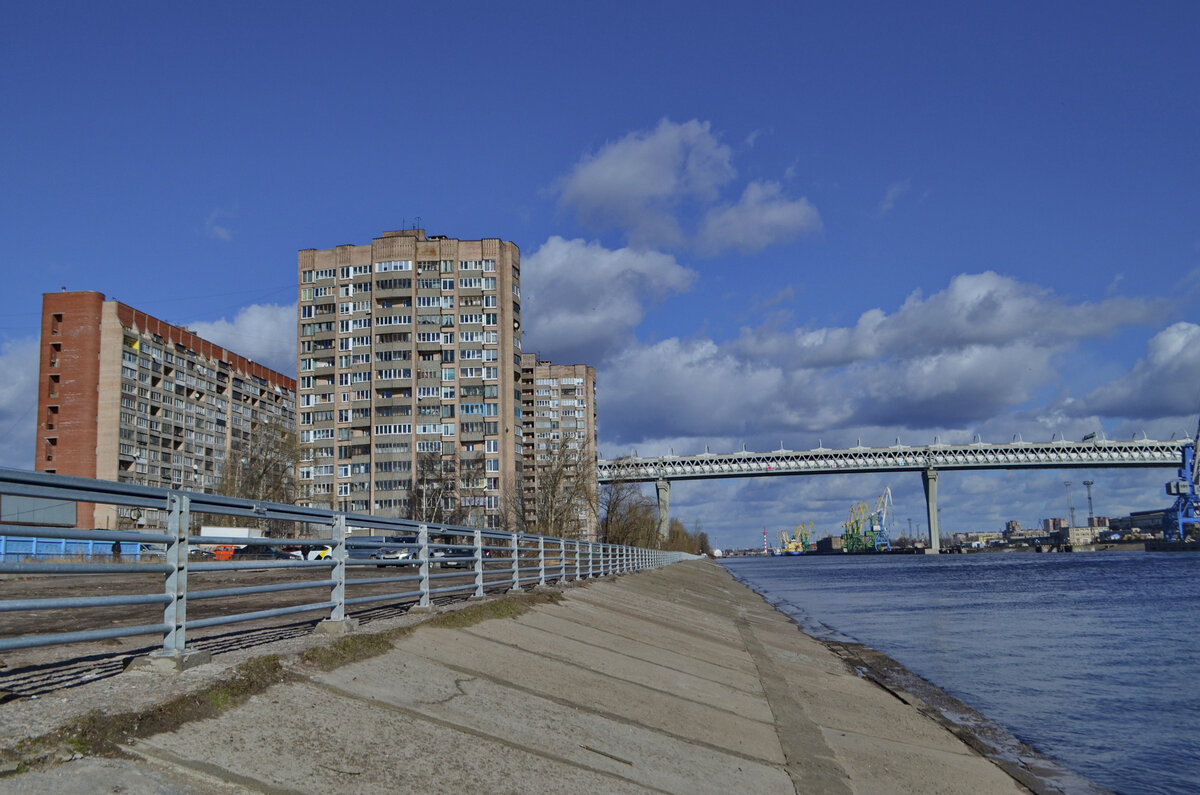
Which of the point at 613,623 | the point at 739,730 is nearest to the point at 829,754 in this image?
the point at 739,730

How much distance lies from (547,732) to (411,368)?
94743mm

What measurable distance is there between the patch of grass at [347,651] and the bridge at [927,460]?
5681 inches

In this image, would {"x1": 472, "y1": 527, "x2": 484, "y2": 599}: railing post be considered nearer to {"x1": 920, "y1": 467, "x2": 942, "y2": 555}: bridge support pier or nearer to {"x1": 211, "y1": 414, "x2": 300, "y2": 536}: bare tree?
{"x1": 211, "y1": 414, "x2": 300, "y2": 536}: bare tree

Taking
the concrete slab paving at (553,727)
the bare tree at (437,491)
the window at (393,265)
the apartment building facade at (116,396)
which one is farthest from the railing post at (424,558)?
the window at (393,265)

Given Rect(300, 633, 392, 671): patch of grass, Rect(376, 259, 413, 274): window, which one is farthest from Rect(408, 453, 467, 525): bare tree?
Result: Rect(300, 633, 392, 671): patch of grass

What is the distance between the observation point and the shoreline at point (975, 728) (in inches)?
417

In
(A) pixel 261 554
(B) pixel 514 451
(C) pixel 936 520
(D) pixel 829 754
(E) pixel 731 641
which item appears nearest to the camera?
(D) pixel 829 754

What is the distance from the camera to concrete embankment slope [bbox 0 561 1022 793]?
5.17 metres

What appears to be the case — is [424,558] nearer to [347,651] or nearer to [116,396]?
[347,651]

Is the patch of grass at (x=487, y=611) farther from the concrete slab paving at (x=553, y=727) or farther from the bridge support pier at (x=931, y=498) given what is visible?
the bridge support pier at (x=931, y=498)

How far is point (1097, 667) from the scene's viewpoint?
21.2 m

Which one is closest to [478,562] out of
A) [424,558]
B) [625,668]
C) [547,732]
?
[424,558]

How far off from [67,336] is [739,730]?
98.8 meters

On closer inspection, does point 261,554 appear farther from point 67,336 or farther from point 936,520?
point 936,520
